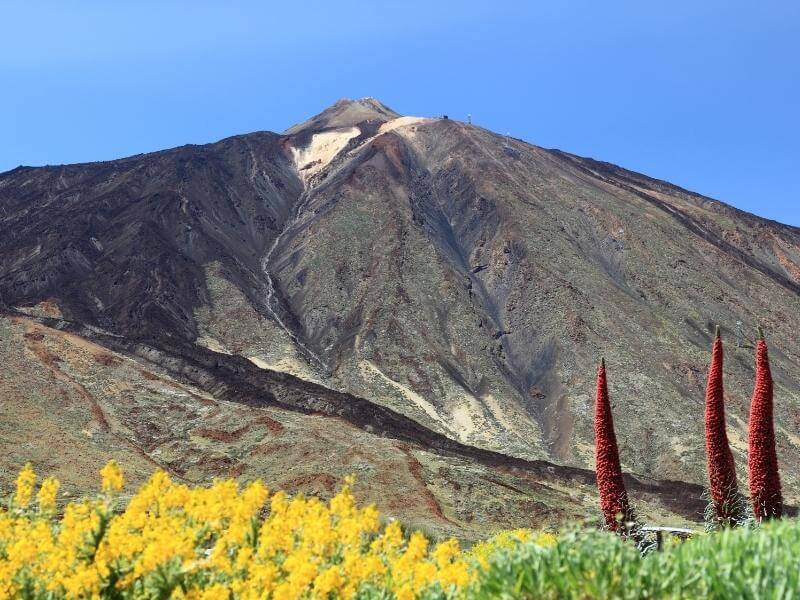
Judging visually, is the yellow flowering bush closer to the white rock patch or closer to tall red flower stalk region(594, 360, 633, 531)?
tall red flower stalk region(594, 360, 633, 531)

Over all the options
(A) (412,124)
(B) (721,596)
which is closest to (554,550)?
(B) (721,596)

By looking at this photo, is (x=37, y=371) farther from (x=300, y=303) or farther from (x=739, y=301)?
(x=739, y=301)

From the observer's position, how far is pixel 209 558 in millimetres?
7754

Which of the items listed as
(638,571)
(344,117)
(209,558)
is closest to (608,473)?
(638,571)

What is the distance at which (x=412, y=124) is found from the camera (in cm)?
16488

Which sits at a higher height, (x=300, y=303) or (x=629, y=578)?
(x=300, y=303)

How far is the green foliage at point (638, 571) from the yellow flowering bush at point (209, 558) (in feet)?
1.71

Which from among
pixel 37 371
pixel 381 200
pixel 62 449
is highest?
pixel 381 200

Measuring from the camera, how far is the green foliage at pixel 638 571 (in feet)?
20.1

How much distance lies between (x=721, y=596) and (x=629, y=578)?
0.68 meters

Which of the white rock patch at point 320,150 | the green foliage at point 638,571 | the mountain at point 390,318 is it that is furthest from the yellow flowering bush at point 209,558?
the white rock patch at point 320,150

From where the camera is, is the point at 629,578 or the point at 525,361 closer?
the point at 629,578

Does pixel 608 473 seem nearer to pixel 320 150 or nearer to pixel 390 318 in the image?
pixel 390 318

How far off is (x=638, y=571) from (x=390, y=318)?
91.7 m
